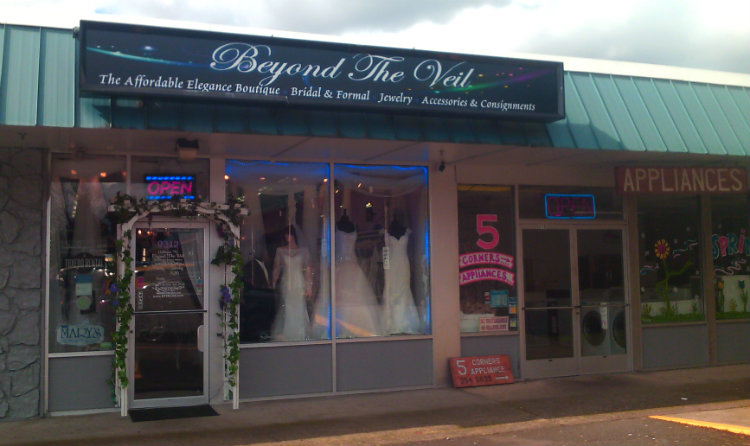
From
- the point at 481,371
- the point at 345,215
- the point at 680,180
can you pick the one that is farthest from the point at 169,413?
the point at 680,180

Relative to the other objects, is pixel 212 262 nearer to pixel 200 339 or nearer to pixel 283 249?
pixel 200 339

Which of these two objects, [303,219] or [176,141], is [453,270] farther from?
[176,141]

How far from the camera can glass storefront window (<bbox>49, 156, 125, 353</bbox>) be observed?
8.38 m

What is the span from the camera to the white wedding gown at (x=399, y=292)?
393 inches

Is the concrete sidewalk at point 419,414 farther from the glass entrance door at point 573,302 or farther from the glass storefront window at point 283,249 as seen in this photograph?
the glass storefront window at point 283,249

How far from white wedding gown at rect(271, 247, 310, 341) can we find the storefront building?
3cm

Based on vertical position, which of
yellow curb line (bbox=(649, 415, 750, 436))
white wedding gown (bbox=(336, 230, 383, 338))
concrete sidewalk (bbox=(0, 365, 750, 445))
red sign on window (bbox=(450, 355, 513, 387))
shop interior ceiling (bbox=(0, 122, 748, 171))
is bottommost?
yellow curb line (bbox=(649, 415, 750, 436))

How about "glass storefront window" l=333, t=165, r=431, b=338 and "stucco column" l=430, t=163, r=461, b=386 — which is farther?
"stucco column" l=430, t=163, r=461, b=386

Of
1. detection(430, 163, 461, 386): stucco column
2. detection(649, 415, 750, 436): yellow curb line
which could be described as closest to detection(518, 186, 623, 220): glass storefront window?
detection(430, 163, 461, 386): stucco column

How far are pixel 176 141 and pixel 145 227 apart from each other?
119 centimetres

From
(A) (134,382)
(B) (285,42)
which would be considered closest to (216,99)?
(B) (285,42)

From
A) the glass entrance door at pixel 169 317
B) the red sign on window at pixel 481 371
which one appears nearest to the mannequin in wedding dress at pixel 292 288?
the glass entrance door at pixel 169 317

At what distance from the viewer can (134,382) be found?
855 cm

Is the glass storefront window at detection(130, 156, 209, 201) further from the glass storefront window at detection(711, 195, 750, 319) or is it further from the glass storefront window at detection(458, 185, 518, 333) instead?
the glass storefront window at detection(711, 195, 750, 319)
